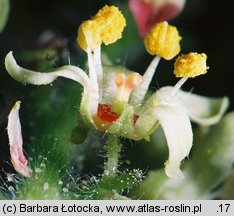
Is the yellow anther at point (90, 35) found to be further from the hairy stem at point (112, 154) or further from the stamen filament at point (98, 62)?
the hairy stem at point (112, 154)

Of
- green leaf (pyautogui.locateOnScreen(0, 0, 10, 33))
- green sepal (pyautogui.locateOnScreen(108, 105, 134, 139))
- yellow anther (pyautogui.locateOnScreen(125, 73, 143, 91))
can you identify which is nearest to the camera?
green sepal (pyautogui.locateOnScreen(108, 105, 134, 139))

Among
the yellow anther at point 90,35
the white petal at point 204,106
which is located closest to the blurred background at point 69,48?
the white petal at point 204,106

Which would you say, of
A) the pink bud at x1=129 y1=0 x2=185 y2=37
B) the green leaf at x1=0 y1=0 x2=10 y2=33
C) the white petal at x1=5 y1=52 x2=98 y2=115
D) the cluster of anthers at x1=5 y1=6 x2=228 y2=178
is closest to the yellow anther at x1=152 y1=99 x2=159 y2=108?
the cluster of anthers at x1=5 y1=6 x2=228 y2=178

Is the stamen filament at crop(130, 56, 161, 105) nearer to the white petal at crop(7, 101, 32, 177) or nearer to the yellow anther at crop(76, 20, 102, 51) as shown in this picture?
the yellow anther at crop(76, 20, 102, 51)

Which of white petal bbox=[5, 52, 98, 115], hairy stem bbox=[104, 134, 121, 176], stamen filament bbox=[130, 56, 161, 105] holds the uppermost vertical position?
white petal bbox=[5, 52, 98, 115]

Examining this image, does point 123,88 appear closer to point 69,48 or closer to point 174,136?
point 174,136

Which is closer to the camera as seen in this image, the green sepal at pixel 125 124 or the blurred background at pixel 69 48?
the green sepal at pixel 125 124
